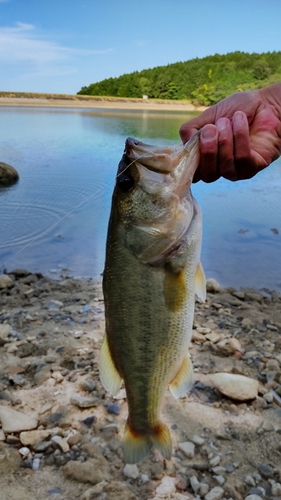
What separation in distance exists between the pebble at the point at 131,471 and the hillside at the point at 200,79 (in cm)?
4085

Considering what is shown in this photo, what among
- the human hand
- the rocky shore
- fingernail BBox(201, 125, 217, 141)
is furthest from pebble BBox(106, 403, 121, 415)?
fingernail BBox(201, 125, 217, 141)

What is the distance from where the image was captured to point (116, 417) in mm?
3338

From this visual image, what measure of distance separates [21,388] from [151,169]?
7.81ft

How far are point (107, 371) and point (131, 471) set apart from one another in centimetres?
112

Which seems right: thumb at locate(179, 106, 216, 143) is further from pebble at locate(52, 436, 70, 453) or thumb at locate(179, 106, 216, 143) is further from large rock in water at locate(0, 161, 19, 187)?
large rock in water at locate(0, 161, 19, 187)

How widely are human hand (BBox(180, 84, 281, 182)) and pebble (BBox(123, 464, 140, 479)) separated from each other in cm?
174

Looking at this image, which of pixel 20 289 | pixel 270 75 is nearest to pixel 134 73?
pixel 270 75

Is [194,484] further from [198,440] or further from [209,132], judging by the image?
[209,132]

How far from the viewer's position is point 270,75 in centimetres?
4816

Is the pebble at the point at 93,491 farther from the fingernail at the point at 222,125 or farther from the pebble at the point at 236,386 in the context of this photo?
the fingernail at the point at 222,125

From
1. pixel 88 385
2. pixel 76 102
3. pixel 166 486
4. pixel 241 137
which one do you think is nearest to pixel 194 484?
pixel 166 486

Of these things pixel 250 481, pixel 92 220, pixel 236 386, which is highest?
pixel 236 386

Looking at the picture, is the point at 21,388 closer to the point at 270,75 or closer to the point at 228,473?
the point at 228,473

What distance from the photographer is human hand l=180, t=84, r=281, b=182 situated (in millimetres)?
2088
